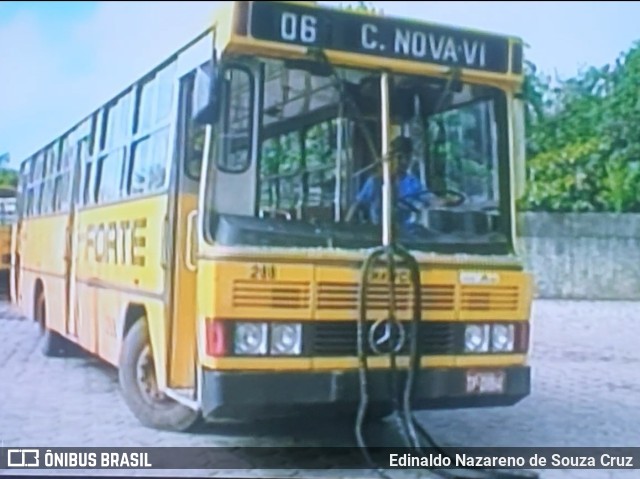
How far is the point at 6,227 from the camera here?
273cm

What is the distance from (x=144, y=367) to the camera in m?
2.59

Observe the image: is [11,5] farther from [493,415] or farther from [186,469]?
[493,415]

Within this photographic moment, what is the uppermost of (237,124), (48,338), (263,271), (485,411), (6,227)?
(237,124)

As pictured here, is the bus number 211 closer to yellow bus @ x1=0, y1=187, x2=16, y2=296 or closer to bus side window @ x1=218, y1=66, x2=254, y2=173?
bus side window @ x1=218, y1=66, x2=254, y2=173

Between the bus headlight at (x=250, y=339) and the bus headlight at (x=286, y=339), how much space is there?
0.02 m

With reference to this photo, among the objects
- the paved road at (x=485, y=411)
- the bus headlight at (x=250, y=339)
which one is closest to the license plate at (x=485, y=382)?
the paved road at (x=485, y=411)

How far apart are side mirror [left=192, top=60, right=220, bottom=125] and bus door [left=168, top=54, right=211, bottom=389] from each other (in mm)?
19

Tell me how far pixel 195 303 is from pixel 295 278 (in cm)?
25

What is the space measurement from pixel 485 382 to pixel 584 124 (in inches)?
27.7

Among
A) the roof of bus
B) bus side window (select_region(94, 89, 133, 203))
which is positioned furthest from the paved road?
the roof of bus

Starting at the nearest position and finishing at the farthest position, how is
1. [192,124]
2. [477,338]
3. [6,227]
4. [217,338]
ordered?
[217,338] → [192,124] → [477,338] → [6,227]

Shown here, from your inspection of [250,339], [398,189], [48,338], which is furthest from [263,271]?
[48,338]

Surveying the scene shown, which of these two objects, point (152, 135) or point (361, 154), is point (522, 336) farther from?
point (152, 135)

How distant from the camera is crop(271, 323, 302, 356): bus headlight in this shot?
7.70ft
